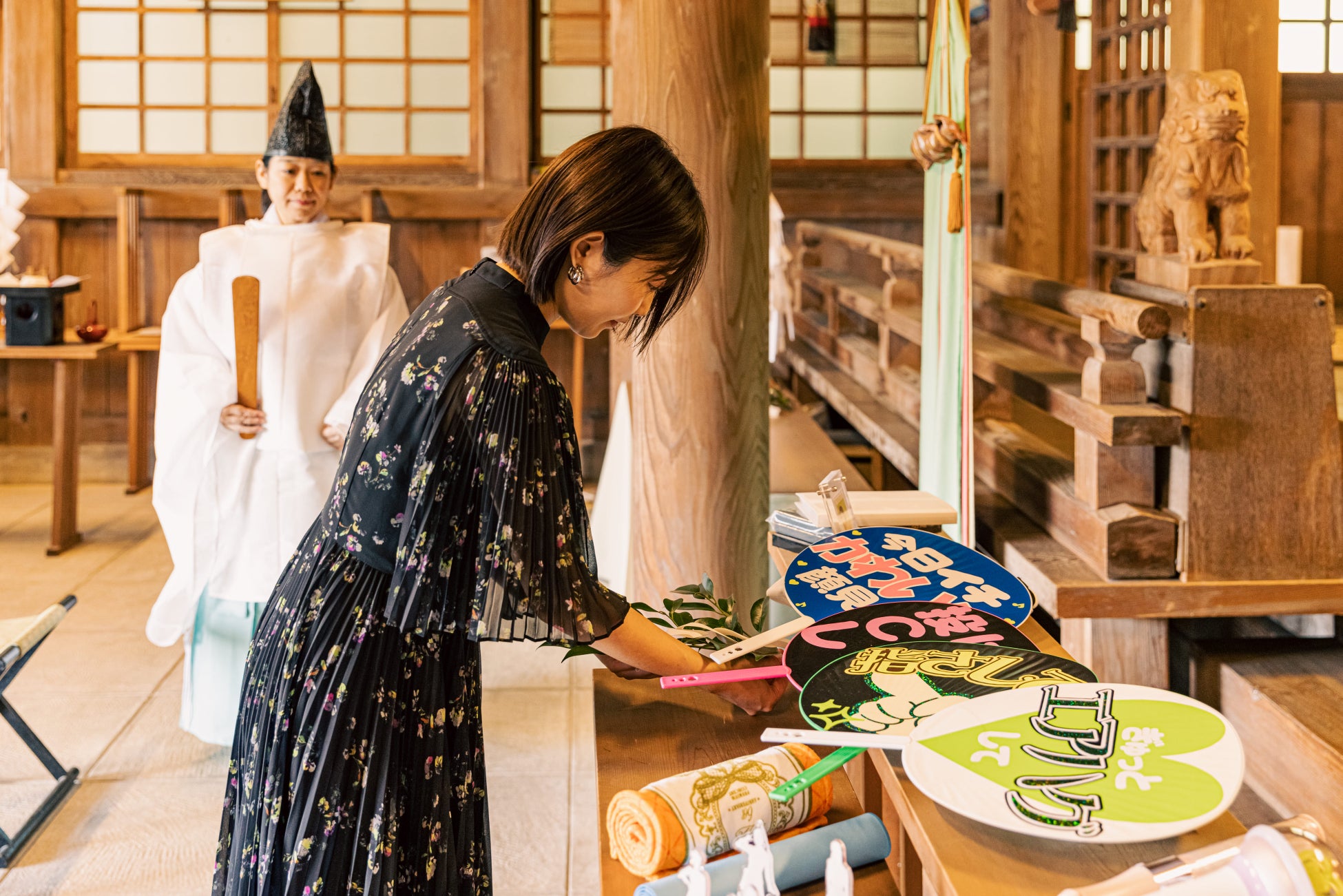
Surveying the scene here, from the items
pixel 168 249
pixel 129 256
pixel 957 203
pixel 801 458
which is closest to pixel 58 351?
pixel 129 256

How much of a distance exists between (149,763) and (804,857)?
243 centimetres

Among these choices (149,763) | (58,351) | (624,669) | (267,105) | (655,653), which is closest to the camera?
(655,653)

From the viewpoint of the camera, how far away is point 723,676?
1434 millimetres

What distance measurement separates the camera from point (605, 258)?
1.34 metres

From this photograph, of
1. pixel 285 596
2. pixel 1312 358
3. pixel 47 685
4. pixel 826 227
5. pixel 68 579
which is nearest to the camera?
pixel 285 596

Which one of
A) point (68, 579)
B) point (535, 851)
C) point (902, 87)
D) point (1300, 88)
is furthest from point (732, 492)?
point (902, 87)

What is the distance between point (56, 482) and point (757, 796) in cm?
465

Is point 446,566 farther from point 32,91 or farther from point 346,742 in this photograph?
point 32,91

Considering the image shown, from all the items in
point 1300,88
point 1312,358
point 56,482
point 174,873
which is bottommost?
point 174,873

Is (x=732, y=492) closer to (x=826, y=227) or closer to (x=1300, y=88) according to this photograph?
(x=826, y=227)

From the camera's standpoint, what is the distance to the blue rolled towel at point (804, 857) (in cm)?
124

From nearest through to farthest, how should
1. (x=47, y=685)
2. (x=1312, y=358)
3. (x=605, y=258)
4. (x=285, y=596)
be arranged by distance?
(x=605, y=258) → (x=285, y=596) → (x=1312, y=358) → (x=47, y=685)

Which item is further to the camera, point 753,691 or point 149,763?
point 149,763

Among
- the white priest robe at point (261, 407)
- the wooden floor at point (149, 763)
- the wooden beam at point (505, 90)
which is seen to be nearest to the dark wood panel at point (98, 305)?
the wooden floor at point (149, 763)
